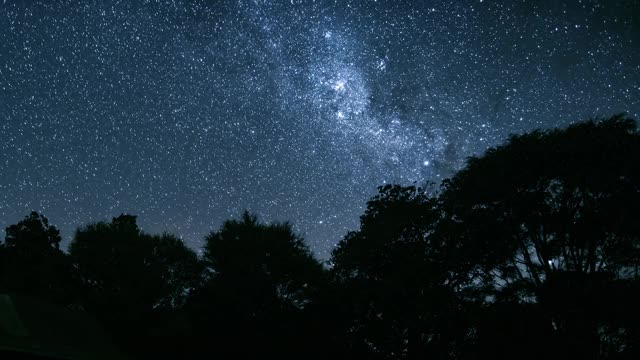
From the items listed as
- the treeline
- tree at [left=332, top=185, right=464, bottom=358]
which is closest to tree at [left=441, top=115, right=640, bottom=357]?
the treeline

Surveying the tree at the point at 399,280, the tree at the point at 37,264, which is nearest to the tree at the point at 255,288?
the tree at the point at 399,280

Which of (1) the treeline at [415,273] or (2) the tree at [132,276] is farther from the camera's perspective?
(2) the tree at [132,276]

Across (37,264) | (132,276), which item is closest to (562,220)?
(132,276)

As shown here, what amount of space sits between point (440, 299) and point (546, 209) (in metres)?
6.60

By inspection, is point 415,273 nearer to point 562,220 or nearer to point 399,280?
point 399,280

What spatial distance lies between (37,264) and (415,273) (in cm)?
2852

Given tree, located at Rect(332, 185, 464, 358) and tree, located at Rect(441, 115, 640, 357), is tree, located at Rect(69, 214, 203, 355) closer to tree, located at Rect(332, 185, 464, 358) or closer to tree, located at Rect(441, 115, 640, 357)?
tree, located at Rect(332, 185, 464, 358)

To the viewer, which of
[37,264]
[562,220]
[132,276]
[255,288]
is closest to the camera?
[562,220]

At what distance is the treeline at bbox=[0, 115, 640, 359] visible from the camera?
15.7 meters

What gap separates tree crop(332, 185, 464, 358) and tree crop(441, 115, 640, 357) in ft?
8.83

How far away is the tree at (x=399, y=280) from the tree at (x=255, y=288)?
335 cm

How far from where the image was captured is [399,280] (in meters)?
21.9

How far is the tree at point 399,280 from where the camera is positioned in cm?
2011

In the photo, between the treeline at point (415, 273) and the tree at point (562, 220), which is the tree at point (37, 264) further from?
the tree at point (562, 220)
